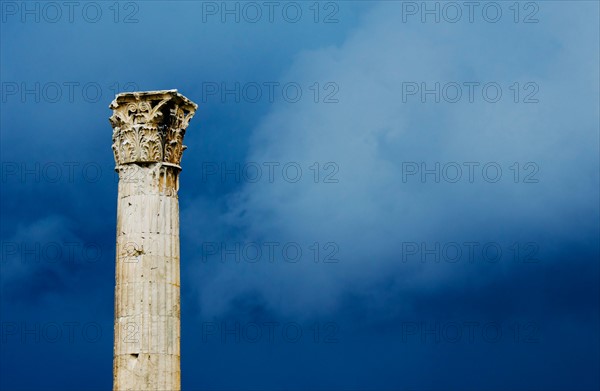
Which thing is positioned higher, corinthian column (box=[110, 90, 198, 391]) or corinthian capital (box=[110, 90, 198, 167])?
corinthian capital (box=[110, 90, 198, 167])

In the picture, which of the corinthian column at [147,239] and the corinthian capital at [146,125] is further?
the corinthian capital at [146,125]

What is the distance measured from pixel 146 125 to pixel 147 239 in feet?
8.62

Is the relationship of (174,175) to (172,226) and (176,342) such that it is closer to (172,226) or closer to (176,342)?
(172,226)

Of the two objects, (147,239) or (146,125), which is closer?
(147,239)

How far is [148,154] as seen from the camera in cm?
Result: 2367

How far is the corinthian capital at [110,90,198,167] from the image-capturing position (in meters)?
23.7

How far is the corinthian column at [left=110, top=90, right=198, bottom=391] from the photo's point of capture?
22719mm

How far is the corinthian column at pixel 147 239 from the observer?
74.5ft

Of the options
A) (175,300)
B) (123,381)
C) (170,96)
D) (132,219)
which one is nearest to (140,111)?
(170,96)

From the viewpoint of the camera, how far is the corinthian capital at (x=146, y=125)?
23.7 meters

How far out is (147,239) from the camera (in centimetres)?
2312

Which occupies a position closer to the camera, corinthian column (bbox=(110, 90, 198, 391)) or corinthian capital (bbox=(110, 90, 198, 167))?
corinthian column (bbox=(110, 90, 198, 391))

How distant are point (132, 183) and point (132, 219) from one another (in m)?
0.86

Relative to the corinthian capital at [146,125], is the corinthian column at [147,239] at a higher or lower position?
lower
